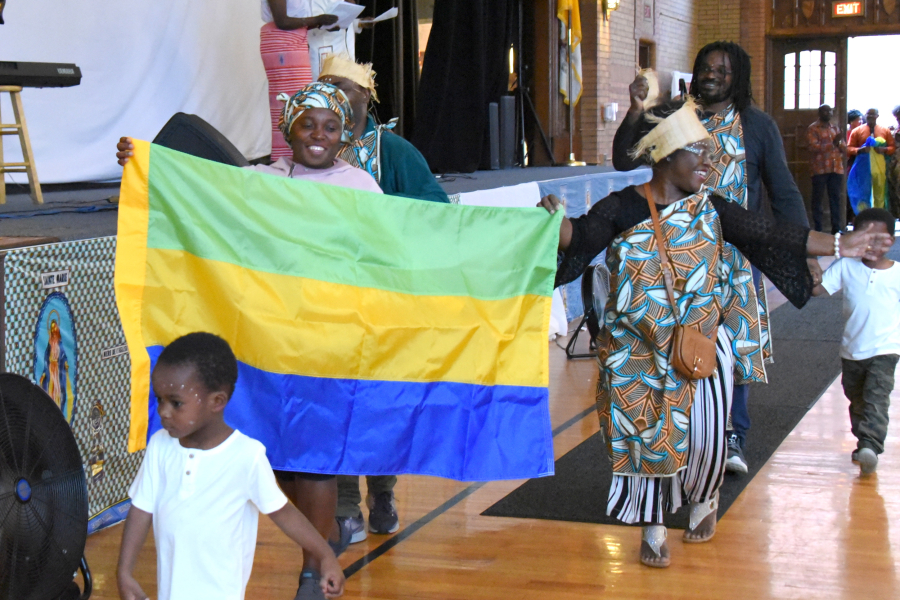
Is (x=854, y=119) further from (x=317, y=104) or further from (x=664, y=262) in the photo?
(x=317, y=104)

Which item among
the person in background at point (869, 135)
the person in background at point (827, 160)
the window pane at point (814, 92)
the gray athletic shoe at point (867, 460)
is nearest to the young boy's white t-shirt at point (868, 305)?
the gray athletic shoe at point (867, 460)

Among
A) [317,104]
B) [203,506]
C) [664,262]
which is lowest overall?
[203,506]

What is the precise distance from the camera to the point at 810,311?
9758 mm

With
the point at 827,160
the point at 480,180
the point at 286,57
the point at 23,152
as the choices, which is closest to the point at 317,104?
the point at 23,152

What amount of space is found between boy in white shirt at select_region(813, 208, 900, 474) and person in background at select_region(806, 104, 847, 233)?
11859 millimetres

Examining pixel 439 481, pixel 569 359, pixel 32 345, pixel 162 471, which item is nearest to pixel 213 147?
pixel 32 345

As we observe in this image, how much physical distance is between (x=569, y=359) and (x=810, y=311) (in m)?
3.17

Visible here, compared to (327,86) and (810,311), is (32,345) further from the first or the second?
(810,311)

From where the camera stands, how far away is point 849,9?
1766 cm

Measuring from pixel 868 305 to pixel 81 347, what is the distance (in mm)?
3265

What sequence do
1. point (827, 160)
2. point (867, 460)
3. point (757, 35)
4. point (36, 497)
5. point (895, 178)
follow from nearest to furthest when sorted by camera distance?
point (36, 497)
point (867, 460)
point (895, 178)
point (827, 160)
point (757, 35)

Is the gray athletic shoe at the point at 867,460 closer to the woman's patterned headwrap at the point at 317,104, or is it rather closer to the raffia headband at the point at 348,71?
the raffia headband at the point at 348,71

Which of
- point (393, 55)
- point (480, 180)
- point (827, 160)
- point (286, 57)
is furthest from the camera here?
point (827, 160)

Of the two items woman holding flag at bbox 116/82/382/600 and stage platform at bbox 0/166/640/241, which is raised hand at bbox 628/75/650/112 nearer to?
woman holding flag at bbox 116/82/382/600
